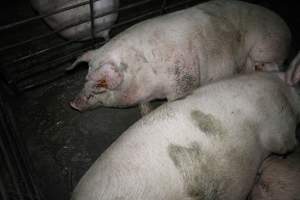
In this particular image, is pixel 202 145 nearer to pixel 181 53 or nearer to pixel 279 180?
pixel 279 180

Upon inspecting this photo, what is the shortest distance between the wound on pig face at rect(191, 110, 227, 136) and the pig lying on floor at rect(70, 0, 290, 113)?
342 millimetres

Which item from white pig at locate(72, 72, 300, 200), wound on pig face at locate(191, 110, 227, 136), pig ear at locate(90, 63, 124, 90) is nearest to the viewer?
white pig at locate(72, 72, 300, 200)

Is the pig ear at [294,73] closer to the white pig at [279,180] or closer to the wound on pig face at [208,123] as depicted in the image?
the white pig at [279,180]

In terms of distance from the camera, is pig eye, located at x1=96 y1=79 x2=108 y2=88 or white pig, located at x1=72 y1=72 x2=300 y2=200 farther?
pig eye, located at x1=96 y1=79 x2=108 y2=88

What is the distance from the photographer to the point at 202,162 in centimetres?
202

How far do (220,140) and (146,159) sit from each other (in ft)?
1.65

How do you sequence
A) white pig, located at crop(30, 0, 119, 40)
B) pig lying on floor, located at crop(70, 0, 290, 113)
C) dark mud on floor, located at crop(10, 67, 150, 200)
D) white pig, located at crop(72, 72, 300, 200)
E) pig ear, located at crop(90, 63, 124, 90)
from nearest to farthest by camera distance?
white pig, located at crop(72, 72, 300, 200) < pig ear, located at crop(90, 63, 124, 90) < pig lying on floor, located at crop(70, 0, 290, 113) < dark mud on floor, located at crop(10, 67, 150, 200) < white pig, located at crop(30, 0, 119, 40)

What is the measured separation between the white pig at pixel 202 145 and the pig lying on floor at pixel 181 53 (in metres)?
0.36

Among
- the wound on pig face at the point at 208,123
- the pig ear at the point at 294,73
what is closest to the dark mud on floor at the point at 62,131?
the wound on pig face at the point at 208,123

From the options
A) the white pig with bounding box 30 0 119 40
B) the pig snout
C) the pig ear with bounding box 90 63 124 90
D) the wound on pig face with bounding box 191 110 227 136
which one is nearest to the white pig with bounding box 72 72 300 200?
the wound on pig face with bounding box 191 110 227 136

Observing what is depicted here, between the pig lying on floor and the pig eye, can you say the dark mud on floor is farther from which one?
the pig eye

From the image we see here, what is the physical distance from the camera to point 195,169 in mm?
1994

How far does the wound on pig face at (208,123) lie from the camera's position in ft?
6.80

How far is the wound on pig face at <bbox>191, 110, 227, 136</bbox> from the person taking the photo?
207 centimetres
